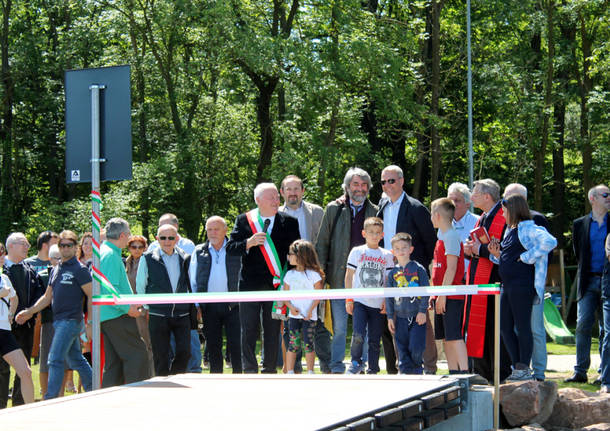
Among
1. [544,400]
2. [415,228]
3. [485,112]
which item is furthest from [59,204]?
[544,400]

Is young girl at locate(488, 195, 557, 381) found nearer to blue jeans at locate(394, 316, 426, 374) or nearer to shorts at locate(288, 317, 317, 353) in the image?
blue jeans at locate(394, 316, 426, 374)

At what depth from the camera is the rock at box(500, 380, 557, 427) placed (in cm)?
765

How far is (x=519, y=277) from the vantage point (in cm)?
852

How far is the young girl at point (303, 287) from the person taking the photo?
9273 millimetres

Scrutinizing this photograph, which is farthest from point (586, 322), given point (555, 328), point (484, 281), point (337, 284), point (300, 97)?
point (300, 97)

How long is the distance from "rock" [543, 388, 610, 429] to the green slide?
10284 millimetres

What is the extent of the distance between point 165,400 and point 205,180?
77.1 feet

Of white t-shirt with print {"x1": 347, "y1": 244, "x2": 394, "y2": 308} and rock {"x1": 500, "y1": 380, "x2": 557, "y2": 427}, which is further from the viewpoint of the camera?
Answer: white t-shirt with print {"x1": 347, "y1": 244, "x2": 394, "y2": 308}

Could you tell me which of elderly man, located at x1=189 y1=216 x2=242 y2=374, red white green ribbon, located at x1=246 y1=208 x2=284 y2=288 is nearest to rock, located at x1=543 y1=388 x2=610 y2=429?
red white green ribbon, located at x1=246 y1=208 x2=284 y2=288

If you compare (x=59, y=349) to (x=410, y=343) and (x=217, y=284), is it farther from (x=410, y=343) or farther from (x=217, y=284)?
(x=410, y=343)

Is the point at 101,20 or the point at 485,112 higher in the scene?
the point at 101,20

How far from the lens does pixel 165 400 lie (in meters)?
6.30

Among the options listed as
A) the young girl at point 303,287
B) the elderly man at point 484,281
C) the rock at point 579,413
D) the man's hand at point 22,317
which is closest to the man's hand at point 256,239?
the young girl at point 303,287

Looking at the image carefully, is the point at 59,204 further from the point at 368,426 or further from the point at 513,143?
the point at 368,426
